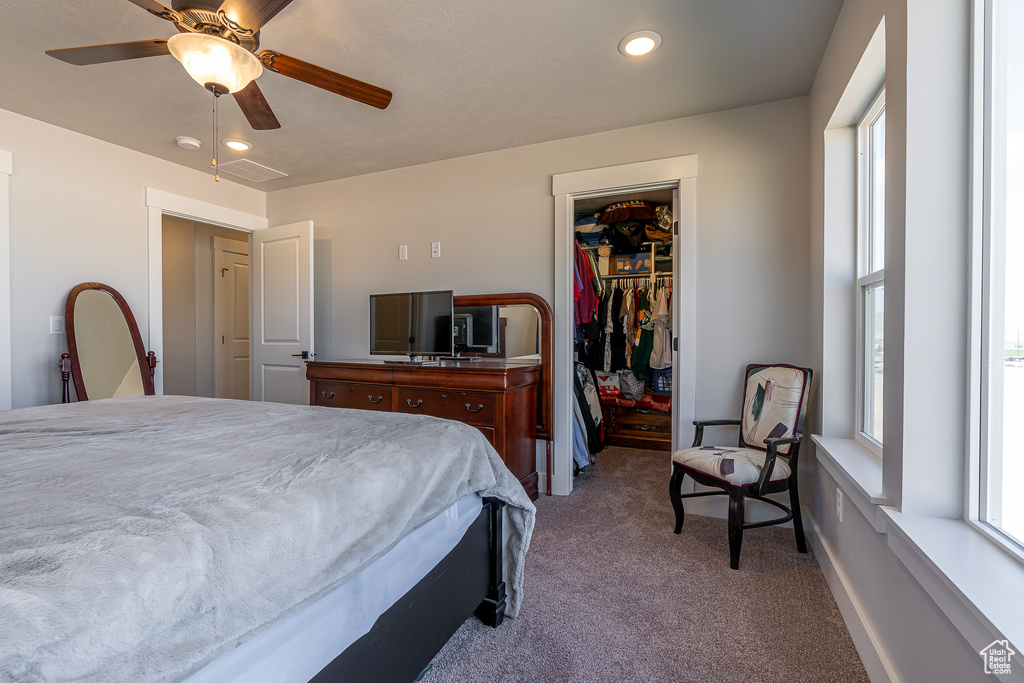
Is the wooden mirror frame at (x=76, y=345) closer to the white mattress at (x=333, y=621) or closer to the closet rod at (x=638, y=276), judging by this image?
the white mattress at (x=333, y=621)

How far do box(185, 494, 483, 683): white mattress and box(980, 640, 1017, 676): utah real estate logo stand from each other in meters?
1.15

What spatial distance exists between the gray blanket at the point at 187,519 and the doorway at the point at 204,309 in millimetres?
3828

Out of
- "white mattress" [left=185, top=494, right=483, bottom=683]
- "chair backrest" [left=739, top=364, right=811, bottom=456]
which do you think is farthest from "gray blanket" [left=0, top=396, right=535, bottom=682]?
"chair backrest" [left=739, top=364, right=811, bottom=456]

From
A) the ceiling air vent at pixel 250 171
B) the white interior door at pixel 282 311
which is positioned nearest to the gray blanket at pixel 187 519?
the white interior door at pixel 282 311

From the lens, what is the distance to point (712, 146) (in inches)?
113

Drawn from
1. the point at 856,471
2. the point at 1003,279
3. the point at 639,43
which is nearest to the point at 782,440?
the point at 856,471

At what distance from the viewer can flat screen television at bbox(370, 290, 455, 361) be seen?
3.33m

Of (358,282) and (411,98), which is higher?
(411,98)

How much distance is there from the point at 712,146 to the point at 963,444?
2185 millimetres

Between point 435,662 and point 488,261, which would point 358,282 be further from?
point 435,662

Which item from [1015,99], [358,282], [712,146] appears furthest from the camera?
[358,282]

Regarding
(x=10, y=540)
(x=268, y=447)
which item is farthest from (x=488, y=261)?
(x=10, y=540)

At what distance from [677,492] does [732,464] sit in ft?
1.27

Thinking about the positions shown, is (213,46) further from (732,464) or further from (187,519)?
(732,464)
